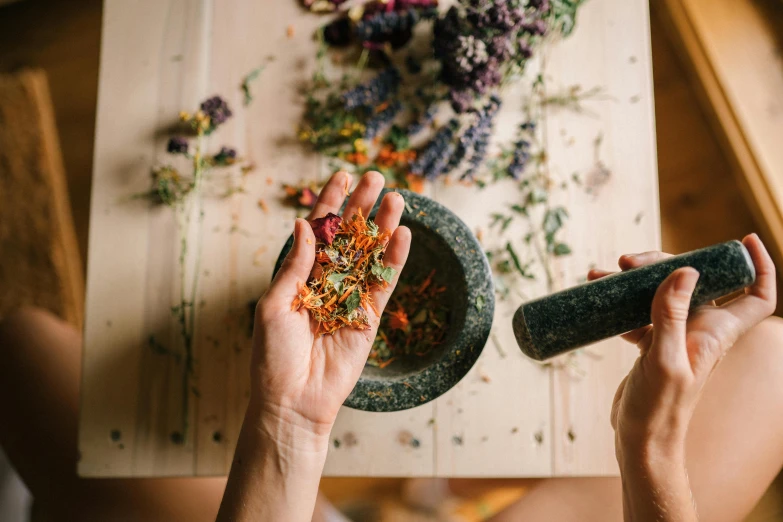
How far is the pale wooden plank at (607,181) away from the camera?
118cm

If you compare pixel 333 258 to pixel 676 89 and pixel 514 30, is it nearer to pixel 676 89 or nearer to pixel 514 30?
pixel 514 30

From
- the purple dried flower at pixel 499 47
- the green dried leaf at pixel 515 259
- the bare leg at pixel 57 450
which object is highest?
the purple dried flower at pixel 499 47

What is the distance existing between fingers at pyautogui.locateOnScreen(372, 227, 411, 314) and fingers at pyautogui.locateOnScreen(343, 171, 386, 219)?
3.4 inches

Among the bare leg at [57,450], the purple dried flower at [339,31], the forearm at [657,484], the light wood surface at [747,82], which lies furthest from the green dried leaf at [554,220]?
the bare leg at [57,450]

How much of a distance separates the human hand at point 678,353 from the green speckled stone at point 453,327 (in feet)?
0.92

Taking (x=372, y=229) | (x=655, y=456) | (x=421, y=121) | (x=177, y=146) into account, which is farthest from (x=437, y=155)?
(x=655, y=456)

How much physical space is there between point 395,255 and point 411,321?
23 centimetres

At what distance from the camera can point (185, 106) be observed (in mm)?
1265

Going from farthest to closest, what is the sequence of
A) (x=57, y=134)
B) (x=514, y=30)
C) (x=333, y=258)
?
(x=57, y=134), (x=514, y=30), (x=333, y=258)

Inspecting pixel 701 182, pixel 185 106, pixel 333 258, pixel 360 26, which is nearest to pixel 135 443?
pixel 333 258

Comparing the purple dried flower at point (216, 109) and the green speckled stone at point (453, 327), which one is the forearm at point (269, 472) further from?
the purple dried flower at point (216, 109)

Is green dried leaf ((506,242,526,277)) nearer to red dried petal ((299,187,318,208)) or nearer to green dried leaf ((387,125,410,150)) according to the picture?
green dried leaf ((387,125,410,150))

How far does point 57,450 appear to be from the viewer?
1406 millimetres

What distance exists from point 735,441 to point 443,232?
0.85 m
